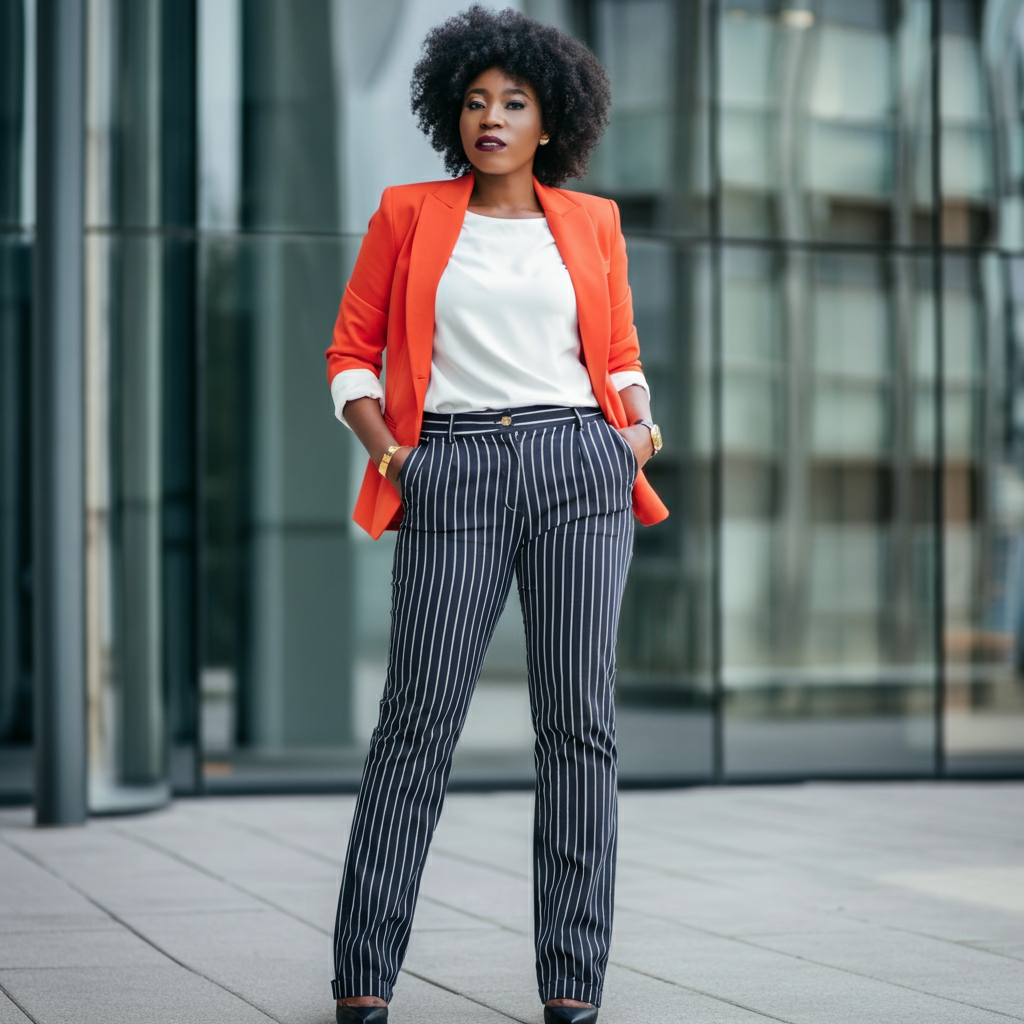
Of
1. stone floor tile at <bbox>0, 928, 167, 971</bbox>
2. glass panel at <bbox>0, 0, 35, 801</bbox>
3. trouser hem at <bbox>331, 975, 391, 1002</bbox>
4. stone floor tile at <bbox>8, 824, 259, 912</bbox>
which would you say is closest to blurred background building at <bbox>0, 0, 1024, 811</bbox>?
glass panel at <bbox>0, 0, 35, 801</bbox>

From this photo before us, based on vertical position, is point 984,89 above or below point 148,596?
above

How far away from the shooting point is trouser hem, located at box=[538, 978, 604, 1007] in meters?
3.22

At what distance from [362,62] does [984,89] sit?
11.1 ft

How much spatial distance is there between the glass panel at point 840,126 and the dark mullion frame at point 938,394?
0.05 metres

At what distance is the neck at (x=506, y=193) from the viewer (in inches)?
135

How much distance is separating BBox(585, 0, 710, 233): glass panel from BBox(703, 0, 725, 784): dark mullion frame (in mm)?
48

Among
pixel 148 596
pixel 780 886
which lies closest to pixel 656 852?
pixel 780 886

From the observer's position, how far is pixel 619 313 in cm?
349

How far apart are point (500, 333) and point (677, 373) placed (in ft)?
17.4

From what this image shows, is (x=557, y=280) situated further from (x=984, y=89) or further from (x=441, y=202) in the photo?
(x=984, y=89)

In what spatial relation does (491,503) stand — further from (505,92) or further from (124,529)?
(124,529)

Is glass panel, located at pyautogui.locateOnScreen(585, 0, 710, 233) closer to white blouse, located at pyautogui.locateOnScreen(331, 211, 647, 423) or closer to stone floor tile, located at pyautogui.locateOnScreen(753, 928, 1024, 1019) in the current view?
stone floor tile, located at pyautogui.locateOnScreen(753, 928, 1024, 1019)

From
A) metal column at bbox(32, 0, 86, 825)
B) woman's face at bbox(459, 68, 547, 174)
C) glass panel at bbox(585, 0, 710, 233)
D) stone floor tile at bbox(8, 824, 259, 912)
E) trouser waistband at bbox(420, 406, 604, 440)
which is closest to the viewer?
trouser waistband at bbox(420, 406, 604, 440)

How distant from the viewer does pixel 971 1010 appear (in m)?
3.49
